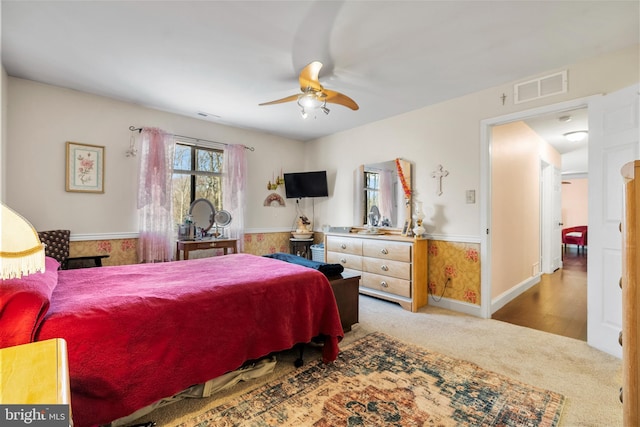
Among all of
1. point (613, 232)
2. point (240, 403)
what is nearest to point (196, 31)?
point (240, 403)

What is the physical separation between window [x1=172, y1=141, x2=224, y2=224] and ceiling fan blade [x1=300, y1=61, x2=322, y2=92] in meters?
2.45

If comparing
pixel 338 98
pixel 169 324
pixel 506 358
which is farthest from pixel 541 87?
pixel 169 324

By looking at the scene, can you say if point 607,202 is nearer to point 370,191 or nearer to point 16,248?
point 370,191

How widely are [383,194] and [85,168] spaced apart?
3.84m

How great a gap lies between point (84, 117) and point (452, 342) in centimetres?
467

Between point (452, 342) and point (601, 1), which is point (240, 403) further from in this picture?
point (601, 1)

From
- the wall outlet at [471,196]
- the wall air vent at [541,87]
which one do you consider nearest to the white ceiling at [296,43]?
the wall air vent at [541,87]

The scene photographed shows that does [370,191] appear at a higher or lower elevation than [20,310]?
higher

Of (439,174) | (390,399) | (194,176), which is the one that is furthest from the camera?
(194,176)

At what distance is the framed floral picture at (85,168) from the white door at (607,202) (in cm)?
517

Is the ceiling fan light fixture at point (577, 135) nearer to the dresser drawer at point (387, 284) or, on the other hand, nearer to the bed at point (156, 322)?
the dresser drawer at point (387, 284)

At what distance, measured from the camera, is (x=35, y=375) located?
78cm

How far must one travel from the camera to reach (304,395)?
1.78 m

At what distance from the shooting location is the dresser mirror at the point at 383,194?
389 cm
